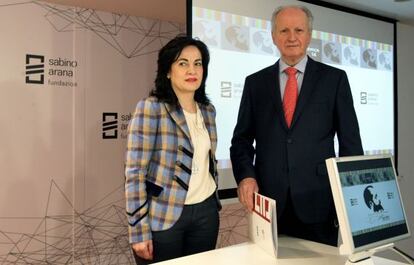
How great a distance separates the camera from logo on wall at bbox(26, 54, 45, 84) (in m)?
2.49

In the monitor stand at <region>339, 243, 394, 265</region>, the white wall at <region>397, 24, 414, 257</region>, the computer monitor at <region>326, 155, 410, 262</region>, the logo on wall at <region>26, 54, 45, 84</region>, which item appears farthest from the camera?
the white wall at <region>397, 24, 414, 257</region>

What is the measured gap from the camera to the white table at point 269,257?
141 cm

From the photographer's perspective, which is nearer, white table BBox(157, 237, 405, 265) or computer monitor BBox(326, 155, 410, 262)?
computer monitor BBox(326, 155, 410, 262)

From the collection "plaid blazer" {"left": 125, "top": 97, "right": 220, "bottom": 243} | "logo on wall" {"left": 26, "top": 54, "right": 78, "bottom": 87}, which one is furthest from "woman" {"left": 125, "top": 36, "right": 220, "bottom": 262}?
"logo on wall" {"left": 26, "top": 54, "right": 78, "bottom": 87}

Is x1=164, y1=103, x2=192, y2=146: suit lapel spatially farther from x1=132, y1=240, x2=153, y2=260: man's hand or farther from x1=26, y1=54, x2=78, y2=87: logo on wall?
x1=26, y1=54, x2=78, y2=87: logo on wall

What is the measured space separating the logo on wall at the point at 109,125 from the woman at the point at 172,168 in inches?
44.4

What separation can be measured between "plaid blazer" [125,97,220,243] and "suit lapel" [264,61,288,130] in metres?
0.44

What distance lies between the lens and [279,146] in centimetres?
186

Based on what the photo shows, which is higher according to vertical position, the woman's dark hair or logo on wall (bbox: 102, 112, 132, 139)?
the woman's dark hair

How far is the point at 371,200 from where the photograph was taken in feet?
3.99

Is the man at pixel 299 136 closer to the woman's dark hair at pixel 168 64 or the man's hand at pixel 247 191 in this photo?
the man's hand at pixel 247 191

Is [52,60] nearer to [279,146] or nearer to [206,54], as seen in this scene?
[206,54]

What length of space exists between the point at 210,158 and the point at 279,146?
318 mm

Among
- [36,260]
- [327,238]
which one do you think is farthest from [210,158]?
[36,260]
